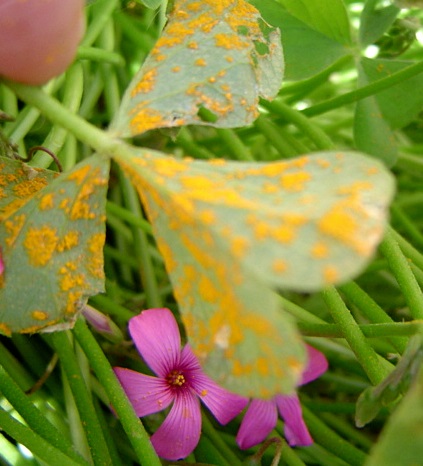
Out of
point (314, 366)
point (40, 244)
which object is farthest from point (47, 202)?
point (314, 366)

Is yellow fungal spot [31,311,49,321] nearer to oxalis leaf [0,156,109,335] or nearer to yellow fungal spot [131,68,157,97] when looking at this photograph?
oxalis leaf [0,156,109,335]

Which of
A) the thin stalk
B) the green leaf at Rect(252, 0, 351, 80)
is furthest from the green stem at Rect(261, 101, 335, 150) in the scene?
the thin stalk

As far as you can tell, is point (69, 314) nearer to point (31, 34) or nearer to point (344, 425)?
point (31, 34)

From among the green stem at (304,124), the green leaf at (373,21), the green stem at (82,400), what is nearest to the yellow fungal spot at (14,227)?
the green stem at (82,400)

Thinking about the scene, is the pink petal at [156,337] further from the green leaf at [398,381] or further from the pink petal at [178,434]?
the green leaf at [398,381]

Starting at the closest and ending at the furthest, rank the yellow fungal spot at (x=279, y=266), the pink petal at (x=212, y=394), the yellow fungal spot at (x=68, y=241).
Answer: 1. the yellow fungal spot at (x=279, y=266)
2. the yellow fungal spot at (x=68, y=241)
3. the pink petal at (x=212, y=394)
